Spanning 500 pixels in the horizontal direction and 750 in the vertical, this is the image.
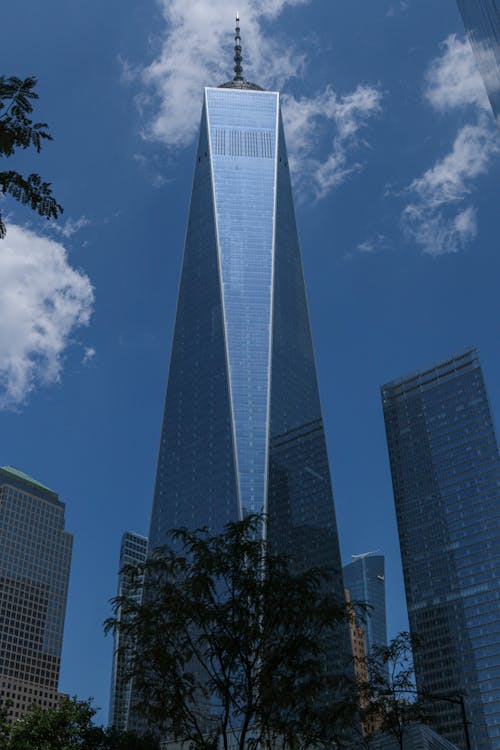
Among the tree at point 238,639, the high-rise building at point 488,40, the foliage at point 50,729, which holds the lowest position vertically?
the tree at point 238,639

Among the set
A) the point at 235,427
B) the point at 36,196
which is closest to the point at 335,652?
the point at 235,427

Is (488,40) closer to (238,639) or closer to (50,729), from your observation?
(238,639)

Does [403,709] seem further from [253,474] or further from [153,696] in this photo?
[253,474]

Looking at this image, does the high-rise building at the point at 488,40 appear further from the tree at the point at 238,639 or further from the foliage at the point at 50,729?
the foliage at the point at 50,729

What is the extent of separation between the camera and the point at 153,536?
199875 mm

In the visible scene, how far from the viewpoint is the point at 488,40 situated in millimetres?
39719

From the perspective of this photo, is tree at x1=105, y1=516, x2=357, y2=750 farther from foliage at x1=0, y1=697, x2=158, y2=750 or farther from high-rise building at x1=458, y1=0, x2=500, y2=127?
foliage at x1=0, y1=697, x2=158, y2=750

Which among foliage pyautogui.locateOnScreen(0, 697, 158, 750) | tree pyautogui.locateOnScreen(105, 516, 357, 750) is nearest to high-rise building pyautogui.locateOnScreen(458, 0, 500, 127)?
tree pyautogui.locateOnScreen(105, 516, 357, 750)

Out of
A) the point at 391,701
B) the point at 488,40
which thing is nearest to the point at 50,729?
the point at 391,701

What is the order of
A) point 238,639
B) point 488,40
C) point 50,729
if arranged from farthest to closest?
point 50,729, point 488,40, point 238,639

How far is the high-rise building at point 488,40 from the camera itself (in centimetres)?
3625

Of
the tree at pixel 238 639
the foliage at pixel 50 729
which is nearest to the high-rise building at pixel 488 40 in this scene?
the tree at pixel 238 639

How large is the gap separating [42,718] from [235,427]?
116776mm

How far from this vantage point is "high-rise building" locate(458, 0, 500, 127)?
36.2 meters
